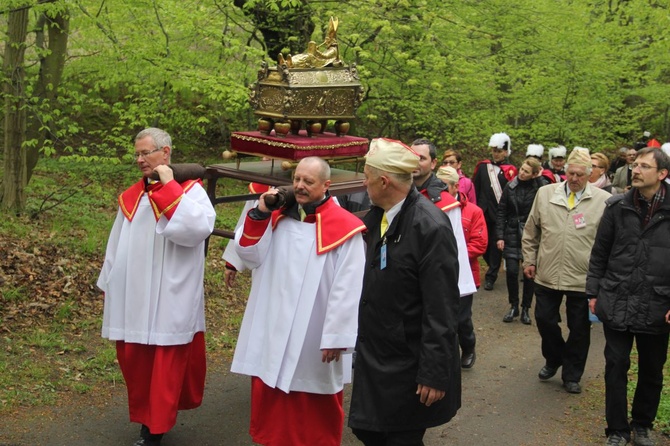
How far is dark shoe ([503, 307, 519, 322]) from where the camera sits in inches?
404

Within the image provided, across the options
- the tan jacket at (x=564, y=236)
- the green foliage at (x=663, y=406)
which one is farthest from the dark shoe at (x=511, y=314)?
the tan jacket at (x=564, y=236)

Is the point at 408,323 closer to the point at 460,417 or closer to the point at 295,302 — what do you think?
the point at 295,302

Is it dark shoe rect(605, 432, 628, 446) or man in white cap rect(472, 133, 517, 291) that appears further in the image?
man in white cap rect(472, 133, 517, 291)

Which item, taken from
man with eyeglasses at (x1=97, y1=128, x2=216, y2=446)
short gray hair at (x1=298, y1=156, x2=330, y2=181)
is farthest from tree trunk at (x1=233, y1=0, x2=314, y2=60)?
short gray hair at (x1=298, y1=156, x2=330, y2=181)

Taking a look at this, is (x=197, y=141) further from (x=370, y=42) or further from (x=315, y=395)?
(x=315, y=395)

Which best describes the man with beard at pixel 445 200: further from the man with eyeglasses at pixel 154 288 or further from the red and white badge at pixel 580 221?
the man with eyeglasses at pixel 154 288

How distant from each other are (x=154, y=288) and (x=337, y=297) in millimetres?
1512

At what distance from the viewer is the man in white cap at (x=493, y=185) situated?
12016 mm

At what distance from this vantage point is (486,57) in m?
15.4

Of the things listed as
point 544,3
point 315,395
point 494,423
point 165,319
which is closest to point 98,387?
point 165,319

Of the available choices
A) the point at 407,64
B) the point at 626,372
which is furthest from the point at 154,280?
the point at 407,64

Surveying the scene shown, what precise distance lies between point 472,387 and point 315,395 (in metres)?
2.88

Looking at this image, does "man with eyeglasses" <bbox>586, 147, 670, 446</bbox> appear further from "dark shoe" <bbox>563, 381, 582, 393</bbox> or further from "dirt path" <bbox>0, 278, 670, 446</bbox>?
"dark shoe" <bbox>563, 381, 582, 393</bbox>

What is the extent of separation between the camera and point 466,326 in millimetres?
7953
